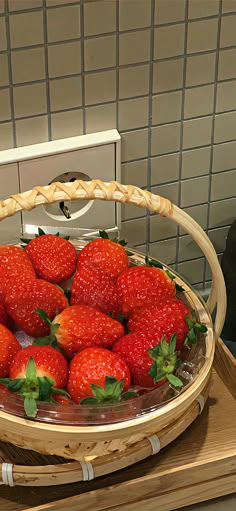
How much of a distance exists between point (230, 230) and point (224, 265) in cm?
5

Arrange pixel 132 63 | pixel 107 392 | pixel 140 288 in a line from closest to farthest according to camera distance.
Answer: pixel 107 392
pixel 140 288
pixel 132 63

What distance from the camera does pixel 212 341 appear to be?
3.11 feet

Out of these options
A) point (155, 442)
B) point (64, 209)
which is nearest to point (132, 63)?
point (64, 209)

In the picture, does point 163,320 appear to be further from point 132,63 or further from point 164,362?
point 132,63

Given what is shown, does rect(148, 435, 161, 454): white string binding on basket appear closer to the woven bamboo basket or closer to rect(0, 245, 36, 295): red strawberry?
the woven bamboo basket

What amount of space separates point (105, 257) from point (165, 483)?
0.25 meters

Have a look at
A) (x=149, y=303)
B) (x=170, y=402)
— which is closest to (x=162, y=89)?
(x=149, y=303)

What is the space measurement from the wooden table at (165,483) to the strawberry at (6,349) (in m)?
0.14

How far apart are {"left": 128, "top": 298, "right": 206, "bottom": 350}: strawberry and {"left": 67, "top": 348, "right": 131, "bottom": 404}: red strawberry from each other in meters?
0.05

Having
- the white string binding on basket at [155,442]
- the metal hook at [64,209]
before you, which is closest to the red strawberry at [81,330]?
the white string binding on basket at [155,442]

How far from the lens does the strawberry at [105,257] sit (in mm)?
954

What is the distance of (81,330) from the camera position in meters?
0.87

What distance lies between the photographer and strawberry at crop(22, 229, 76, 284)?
949 millimetres

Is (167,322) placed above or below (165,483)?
above
